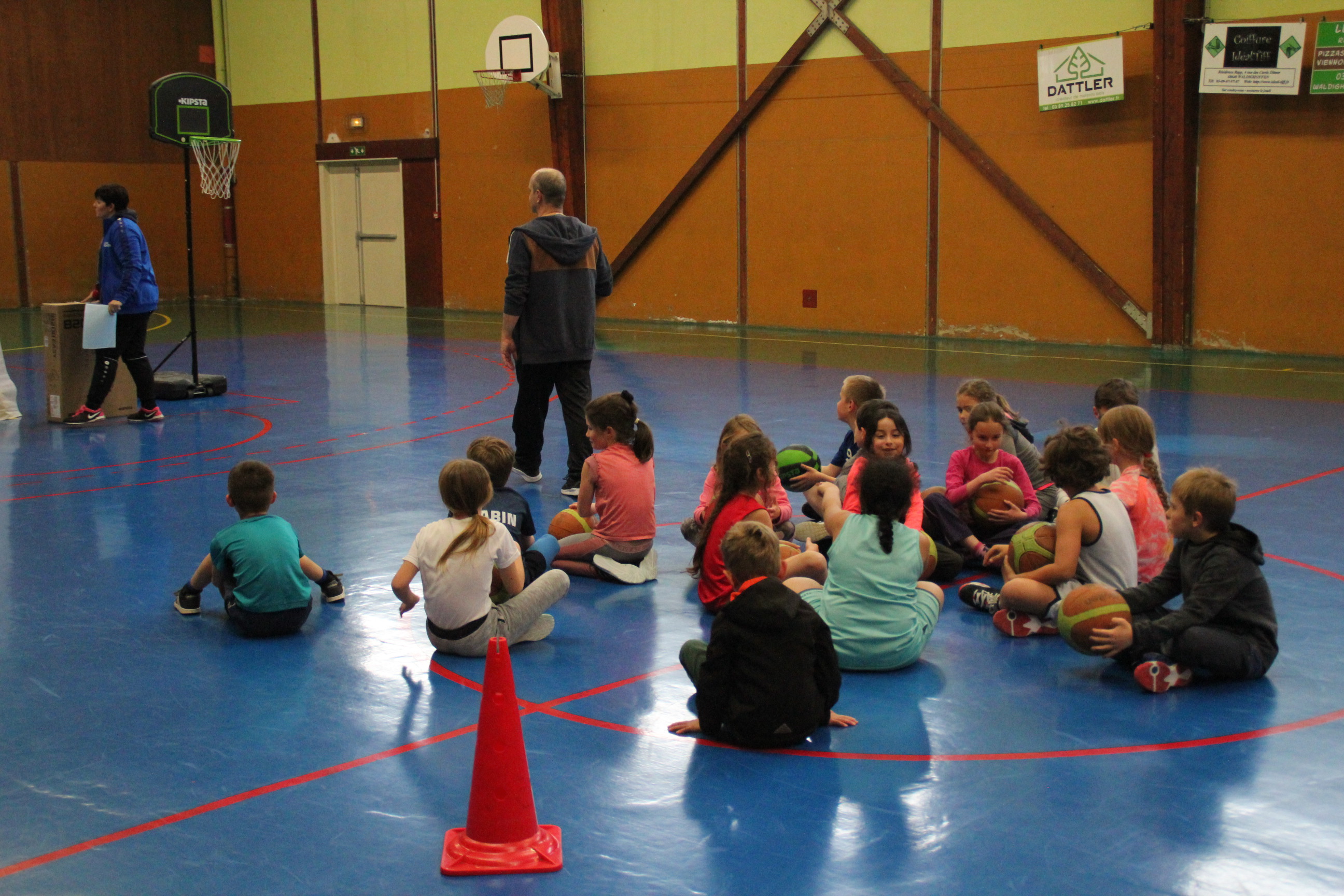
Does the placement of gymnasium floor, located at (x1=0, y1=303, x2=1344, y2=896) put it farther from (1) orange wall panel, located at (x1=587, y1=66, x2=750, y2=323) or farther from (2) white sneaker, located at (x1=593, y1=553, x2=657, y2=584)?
(1) orange wall panel, located at (x1=587, y1=66, x2=750, y2=323)

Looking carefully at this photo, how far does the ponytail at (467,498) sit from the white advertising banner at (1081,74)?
11722 millimetres

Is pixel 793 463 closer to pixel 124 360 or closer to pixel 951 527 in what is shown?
pixel 951 527

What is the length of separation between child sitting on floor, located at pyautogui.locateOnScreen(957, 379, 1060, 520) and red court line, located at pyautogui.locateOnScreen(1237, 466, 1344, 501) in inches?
63.6

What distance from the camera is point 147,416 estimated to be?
997cm

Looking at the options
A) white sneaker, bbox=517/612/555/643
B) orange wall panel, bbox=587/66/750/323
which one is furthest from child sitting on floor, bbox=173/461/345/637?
orange wall panel, bbox=587/66/750/323

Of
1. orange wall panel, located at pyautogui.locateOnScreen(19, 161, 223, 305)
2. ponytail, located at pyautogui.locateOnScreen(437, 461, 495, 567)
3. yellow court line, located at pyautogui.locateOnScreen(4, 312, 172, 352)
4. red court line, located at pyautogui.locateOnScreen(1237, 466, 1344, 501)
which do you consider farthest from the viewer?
orange wall panel, located at pyautogui.locateOnScreen(19, 161, 223, 305)

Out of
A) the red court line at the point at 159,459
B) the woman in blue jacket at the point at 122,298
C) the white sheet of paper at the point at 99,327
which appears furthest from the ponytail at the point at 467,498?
the white sheet of paper at the point at 99,327

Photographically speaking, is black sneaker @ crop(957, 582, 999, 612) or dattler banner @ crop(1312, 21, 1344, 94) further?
dattler banner @ crop(1312, 21, 1344, 94)

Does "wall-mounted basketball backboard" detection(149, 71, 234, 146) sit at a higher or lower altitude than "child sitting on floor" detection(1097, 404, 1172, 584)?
higher

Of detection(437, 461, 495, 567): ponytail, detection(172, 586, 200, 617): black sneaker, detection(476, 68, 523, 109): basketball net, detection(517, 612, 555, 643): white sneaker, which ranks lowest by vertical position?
detection(517, 612, 555, 643): white sneaker

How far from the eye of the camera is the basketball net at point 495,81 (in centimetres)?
1830

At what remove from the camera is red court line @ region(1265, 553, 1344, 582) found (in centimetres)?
550

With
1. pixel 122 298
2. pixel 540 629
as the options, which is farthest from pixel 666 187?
pixel 540 629

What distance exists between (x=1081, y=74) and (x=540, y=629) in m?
11.8
